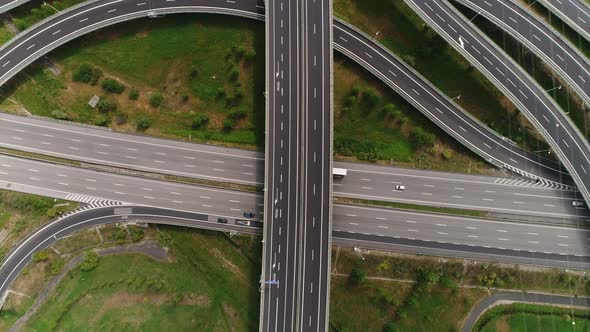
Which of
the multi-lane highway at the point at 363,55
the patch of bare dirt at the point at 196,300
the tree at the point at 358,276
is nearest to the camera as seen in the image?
the tree at the point at 358,276

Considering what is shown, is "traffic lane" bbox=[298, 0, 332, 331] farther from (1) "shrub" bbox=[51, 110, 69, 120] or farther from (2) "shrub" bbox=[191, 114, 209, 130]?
(1) "shrub" bbox=[51, 110, 69, 120]

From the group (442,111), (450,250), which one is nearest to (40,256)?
(450,250)

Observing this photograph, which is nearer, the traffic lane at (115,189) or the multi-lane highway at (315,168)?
the multi-lane highway at (315,168)

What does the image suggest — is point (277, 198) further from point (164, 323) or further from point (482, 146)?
point (482, 146)

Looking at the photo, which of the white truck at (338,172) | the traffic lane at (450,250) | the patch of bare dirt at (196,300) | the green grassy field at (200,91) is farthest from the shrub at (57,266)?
the white truck at (338,172)

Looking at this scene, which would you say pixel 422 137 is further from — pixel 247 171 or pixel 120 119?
pixel 120 119

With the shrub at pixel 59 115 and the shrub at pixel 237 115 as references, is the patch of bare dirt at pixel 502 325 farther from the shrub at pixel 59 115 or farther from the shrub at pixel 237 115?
the shrub at pixel 59 115

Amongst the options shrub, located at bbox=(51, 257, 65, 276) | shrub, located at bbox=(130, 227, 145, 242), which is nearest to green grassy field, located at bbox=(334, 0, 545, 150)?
shrub, located at bbox=(130, 227, 145, 242)

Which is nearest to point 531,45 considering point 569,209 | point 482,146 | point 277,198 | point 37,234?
point 482,146
